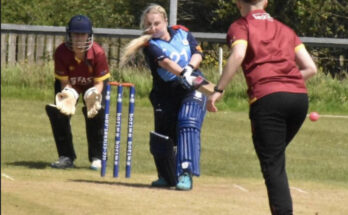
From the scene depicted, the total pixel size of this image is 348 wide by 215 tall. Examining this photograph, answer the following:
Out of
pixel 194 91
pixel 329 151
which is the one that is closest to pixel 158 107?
pixel 194 91

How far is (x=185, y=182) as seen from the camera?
32.7 ft

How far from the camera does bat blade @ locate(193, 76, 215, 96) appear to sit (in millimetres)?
8570

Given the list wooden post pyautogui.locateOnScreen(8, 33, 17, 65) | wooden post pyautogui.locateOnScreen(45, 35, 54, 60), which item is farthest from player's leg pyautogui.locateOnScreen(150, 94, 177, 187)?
wooden post pyautogui.locateOnScreen(45, 35, 54, 60)

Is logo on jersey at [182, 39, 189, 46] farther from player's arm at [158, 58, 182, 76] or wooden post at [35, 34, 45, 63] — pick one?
wooden post at [35, 34, 45, 63]

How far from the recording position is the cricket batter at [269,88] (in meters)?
7.66

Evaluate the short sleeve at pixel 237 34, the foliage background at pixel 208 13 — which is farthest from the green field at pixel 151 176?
the foliage background at pixel 208 13

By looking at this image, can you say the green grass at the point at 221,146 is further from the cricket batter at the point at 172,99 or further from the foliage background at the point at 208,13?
the foliage background at the point at 208,13

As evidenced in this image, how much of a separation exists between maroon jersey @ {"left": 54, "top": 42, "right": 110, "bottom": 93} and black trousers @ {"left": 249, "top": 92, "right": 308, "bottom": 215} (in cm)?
330

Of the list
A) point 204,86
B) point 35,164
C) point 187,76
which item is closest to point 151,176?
point 35,164

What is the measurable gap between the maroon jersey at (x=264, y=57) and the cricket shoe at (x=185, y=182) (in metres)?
2.31

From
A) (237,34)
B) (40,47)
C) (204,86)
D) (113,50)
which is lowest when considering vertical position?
(113,50)

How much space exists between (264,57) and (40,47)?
9.67 meters

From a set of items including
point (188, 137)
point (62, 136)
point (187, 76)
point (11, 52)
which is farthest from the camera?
point (11, 52)

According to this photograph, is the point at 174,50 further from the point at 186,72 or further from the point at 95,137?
the point at 95,137
